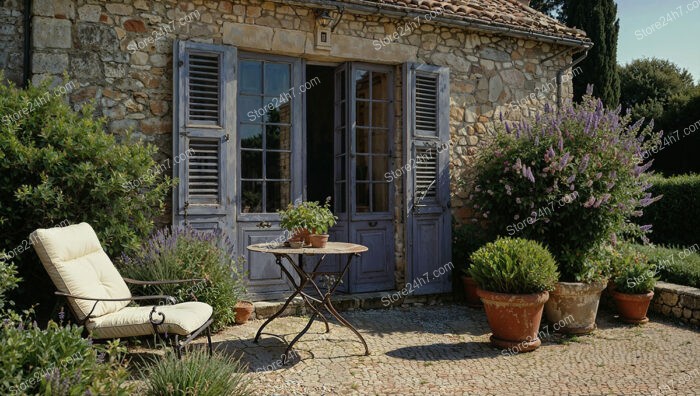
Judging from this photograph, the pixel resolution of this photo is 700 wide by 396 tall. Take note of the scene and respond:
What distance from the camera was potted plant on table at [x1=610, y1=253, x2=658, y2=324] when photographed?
6031mm

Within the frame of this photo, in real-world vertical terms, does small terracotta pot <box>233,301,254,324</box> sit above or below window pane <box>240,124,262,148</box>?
below

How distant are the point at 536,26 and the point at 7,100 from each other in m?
6.10

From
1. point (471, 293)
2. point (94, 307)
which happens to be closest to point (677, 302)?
point (471, 293)

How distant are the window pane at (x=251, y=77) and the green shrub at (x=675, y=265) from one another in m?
4.80

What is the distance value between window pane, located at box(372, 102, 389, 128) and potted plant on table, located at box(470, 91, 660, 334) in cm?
135

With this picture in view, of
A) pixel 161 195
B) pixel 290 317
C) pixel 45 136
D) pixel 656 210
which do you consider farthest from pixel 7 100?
pixel 656 210

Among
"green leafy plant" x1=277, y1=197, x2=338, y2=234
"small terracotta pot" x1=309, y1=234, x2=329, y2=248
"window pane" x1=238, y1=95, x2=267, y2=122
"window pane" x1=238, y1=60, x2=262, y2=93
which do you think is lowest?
"small terracotta pot" x1=309, y1=234, x2=329, y2=248

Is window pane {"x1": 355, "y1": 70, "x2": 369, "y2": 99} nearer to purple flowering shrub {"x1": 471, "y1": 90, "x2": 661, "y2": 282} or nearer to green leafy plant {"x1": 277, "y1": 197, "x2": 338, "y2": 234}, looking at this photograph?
purple flowering shrub {"x1": 471, "y1": 90, "x2": 661, "y2": 282}

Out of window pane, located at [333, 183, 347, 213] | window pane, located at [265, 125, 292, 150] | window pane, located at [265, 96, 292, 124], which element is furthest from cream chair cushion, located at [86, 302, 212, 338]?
window pane, located at [333, 183, 347, 213]

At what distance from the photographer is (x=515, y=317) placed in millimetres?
4957

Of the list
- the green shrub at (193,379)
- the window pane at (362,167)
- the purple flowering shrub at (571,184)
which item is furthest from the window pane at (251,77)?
the green shrub at (193,379)

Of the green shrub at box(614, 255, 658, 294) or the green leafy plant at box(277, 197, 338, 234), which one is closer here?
the green leafy plant at box(277, 197, 338, 234)

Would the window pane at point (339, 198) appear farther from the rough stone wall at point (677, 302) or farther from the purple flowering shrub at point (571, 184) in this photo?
the rough stone wall at point (677, 302)

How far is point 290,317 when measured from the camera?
5832 millimetres
